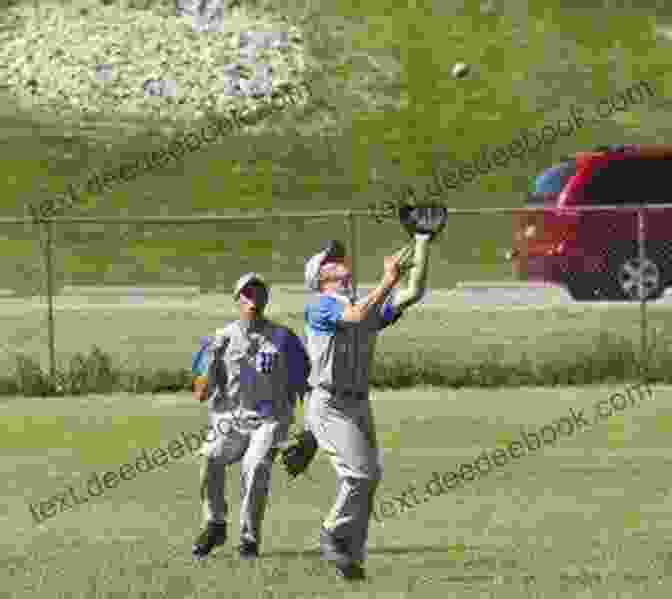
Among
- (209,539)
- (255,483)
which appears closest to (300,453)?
(255,483)

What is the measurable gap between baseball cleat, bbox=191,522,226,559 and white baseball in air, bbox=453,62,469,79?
38991mm

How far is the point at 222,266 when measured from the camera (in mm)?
37031

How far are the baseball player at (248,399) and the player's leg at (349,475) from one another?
752mm

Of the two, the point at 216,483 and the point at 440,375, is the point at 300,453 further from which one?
the point at 440,375

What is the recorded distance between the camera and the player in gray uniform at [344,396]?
11.3 m

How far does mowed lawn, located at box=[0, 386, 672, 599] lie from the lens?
1138 centimetres

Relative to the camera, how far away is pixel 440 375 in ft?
73.9

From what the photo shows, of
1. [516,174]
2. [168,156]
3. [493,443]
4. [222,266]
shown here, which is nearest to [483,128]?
[516,174]

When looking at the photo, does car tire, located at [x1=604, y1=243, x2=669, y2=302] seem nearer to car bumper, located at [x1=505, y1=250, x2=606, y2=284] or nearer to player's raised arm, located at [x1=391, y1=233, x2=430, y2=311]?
car bumper, located at [x1=505, y1=250, x2=606, y2=284]

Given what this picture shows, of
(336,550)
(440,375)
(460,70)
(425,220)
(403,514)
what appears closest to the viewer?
(425,220)

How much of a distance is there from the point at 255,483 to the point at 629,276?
50.3ft

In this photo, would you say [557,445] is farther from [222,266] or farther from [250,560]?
[222,266]

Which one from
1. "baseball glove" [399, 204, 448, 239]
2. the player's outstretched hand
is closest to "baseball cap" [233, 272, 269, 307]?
the player's outstretched hand

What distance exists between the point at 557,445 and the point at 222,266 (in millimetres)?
19328
